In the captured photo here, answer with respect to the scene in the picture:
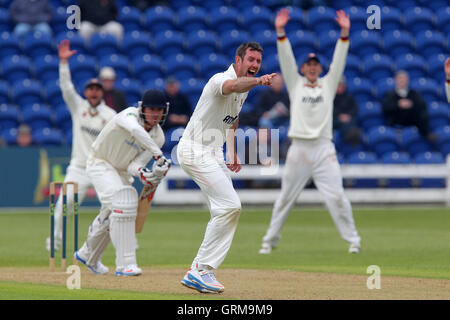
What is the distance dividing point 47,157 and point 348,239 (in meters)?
9.07

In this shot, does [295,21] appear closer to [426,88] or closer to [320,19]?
[320,19]

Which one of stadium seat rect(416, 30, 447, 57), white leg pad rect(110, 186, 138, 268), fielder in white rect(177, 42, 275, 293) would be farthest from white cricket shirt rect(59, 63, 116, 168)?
stadium seat rect(416, 30, 447, 57)

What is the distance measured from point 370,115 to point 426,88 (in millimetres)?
2031

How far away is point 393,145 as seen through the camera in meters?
22.3

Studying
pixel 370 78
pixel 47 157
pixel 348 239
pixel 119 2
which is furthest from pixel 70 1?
pixel 348 239

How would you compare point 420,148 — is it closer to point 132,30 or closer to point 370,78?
point 370,78

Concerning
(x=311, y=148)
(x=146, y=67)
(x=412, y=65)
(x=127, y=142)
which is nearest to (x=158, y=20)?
(x=146, y=67)

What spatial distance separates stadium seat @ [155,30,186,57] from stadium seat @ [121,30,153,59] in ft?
0.99

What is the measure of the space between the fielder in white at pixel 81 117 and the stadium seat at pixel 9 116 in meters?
7.51

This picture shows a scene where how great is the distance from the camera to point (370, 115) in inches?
898

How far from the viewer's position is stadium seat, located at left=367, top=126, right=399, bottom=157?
864 inches

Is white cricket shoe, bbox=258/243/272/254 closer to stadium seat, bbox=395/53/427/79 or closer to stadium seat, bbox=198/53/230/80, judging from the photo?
stadium seat, bbox=198/53/230/80

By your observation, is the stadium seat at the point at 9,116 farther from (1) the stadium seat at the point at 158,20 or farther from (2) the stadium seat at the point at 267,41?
(2) the stadium seat at the point at 267,41

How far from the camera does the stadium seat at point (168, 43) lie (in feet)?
77.5
